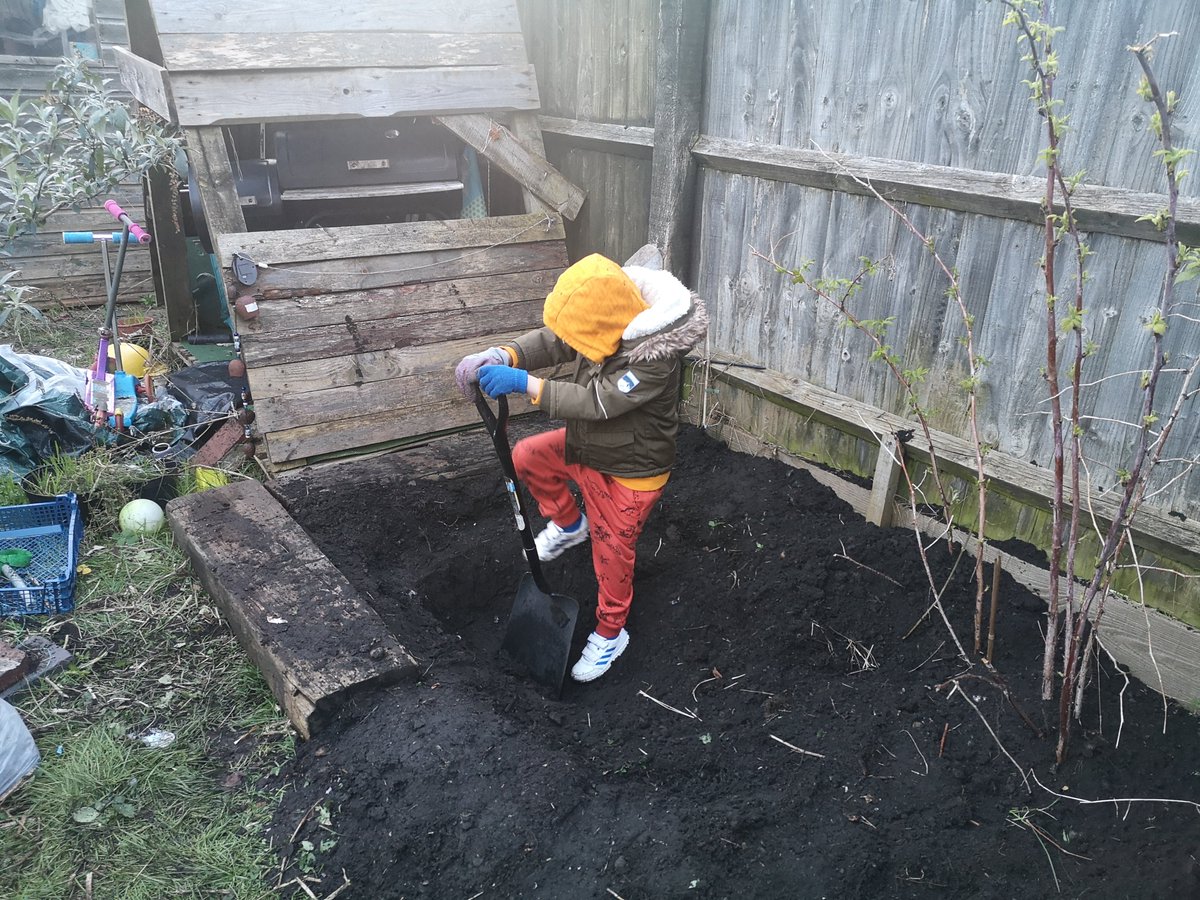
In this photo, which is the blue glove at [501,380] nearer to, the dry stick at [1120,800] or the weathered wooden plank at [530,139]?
the dry stick at [1120,800]

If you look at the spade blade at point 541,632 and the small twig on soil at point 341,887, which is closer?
the small twig on soil at point 341,887

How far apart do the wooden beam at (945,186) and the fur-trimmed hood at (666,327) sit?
787 mm

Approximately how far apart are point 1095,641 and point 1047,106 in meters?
1.78

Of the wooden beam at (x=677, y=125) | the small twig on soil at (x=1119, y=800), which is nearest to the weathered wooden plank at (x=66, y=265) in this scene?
the wooden beam at (x=677, y=125)

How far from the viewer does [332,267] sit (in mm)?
4250

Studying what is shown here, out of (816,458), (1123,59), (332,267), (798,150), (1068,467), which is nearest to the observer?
(1123,59)

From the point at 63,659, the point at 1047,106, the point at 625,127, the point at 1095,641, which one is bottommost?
the point at 63,659

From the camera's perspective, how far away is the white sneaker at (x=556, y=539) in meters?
3.47

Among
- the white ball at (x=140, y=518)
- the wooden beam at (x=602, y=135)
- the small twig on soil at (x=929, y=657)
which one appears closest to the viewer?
the small twig on soil at (x=929, y=657)

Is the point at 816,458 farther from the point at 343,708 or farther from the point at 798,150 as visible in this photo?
the point at 343,708

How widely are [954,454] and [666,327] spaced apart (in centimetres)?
128

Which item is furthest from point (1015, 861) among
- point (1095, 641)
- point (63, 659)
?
point (63, 659)

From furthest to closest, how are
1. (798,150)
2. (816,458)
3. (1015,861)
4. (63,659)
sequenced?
(816,458), (798,150), (63,659), (1015,861)

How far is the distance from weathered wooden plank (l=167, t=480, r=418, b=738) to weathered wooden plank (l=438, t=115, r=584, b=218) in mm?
2271
